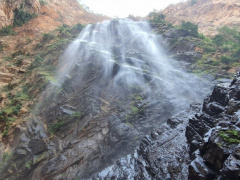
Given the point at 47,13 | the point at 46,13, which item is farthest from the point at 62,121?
the point at 47,13

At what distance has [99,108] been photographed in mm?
14836

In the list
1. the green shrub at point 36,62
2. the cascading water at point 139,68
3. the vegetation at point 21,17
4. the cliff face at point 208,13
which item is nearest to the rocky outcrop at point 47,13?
the vegetation at point 21,17

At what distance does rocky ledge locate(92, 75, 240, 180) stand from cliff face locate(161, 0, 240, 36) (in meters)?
27.3

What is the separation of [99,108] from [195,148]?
8.87 meters

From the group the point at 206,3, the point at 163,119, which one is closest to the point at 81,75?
the point at 163,119

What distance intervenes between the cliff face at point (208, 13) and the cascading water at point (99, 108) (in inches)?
820

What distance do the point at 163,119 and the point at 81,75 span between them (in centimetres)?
1042

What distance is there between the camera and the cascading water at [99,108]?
11.4m

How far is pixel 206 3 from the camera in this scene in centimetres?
4575

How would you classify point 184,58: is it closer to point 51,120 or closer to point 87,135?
point 87,135

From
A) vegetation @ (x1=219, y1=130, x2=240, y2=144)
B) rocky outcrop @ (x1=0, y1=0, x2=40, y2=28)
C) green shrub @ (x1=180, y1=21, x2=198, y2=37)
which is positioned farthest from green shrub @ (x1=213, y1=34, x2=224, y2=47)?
rocky outcrop @ (x1=0, y1=0, x2=40, y2=28)

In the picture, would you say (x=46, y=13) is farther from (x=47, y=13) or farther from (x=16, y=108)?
(x=16, y=108)

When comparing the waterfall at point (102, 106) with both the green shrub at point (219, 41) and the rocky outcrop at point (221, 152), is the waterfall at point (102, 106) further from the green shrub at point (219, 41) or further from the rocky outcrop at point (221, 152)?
the green shrub at point (219, 41)

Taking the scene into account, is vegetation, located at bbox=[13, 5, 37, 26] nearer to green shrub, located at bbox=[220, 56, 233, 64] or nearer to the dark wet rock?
the dark wet rock
